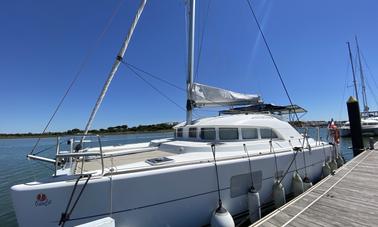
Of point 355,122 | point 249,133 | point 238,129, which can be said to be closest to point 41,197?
point 238,129

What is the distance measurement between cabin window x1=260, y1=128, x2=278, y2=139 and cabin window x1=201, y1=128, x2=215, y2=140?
1.40m

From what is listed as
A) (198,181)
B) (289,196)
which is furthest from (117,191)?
(289,196)

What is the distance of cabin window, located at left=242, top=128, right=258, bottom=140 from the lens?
6316mm

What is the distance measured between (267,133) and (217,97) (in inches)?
86.5

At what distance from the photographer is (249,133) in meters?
6.41

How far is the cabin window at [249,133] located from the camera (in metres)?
6.32

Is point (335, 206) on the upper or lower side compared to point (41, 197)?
lower

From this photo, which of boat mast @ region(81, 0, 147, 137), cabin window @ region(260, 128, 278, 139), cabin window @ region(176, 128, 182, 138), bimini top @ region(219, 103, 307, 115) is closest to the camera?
boat mast @ region(81, 0, 147, 137)

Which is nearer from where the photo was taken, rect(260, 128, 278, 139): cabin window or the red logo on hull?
the red logo on hull

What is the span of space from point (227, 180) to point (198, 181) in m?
Answer: 0.73

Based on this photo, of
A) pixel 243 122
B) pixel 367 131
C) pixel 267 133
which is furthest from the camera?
pixel 367 131

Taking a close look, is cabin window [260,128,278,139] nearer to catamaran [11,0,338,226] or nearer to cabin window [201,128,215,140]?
catamaran [11,0,338,226]

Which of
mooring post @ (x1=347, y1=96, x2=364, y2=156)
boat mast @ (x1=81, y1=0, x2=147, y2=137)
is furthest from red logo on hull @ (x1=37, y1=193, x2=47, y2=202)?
mooring post @ (x1=347, y1=96, x2=364, y2=156)

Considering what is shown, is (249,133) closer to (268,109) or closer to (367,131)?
(268,109)
